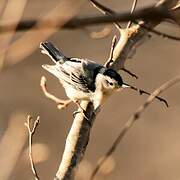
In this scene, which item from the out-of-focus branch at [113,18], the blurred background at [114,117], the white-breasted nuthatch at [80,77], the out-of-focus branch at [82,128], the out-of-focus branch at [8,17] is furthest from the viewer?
the blurred background at [114,117]

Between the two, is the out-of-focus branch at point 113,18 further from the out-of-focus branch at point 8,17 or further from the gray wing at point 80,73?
the gray wing at point 80,73

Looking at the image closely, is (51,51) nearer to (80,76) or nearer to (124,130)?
(80,76)

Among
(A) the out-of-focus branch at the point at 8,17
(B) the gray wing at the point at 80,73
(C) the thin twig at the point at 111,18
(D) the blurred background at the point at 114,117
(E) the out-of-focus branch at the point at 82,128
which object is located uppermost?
(C) the thin twig at the point at 111,18

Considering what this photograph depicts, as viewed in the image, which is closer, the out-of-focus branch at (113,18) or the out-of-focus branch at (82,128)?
the out-of-focus branch at (113,18)

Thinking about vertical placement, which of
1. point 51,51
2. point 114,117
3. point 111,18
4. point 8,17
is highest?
point 111,18

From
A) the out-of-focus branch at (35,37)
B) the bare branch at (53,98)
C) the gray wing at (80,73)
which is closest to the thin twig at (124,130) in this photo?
the out-of-focus branch at (35,37)

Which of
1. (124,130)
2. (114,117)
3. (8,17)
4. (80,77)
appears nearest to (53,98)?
(8,17)

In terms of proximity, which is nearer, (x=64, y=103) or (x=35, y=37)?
(x=35, y=37)

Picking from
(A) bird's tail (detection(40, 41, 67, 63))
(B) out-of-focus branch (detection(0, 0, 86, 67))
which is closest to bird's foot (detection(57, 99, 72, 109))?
(B) out-of-focus branch (detection(0, 0, 86, 67))

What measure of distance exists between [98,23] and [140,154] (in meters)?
5.05

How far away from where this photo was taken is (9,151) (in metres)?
1.38

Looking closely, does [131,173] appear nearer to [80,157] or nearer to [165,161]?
[165,161]

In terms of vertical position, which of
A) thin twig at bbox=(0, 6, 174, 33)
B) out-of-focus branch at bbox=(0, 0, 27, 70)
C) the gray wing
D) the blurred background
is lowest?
the blurred background

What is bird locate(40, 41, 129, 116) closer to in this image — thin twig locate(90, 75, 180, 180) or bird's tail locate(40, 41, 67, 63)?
bird's tail locate(40, 41, 67, 63)
